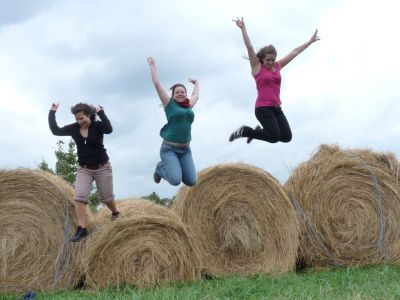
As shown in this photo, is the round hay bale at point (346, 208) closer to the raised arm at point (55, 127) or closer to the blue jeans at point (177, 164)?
the blue jeans at point (177, 164)

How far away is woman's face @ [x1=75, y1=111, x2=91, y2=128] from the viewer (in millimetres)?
7168

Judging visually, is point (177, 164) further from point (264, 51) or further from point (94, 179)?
point (264, 51)

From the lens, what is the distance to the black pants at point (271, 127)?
7969 mm

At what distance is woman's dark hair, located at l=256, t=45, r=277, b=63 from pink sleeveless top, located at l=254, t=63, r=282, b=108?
12 cm

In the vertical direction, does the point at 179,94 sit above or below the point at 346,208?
above

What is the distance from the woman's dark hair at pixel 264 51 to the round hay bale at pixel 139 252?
8.06ft

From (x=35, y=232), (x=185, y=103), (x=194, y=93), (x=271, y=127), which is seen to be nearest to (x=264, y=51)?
(x=271, y=127)

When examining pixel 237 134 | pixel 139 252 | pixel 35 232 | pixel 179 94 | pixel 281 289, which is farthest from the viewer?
pixel 237 134

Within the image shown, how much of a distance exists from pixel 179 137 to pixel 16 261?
2.77 meters

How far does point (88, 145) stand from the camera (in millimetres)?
7109

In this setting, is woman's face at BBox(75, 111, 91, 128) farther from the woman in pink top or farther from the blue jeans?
the woman in pink top

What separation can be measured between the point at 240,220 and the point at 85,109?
9.54ft

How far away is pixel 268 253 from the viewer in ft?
28.6

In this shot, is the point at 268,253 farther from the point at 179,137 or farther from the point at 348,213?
the point at 179,137
